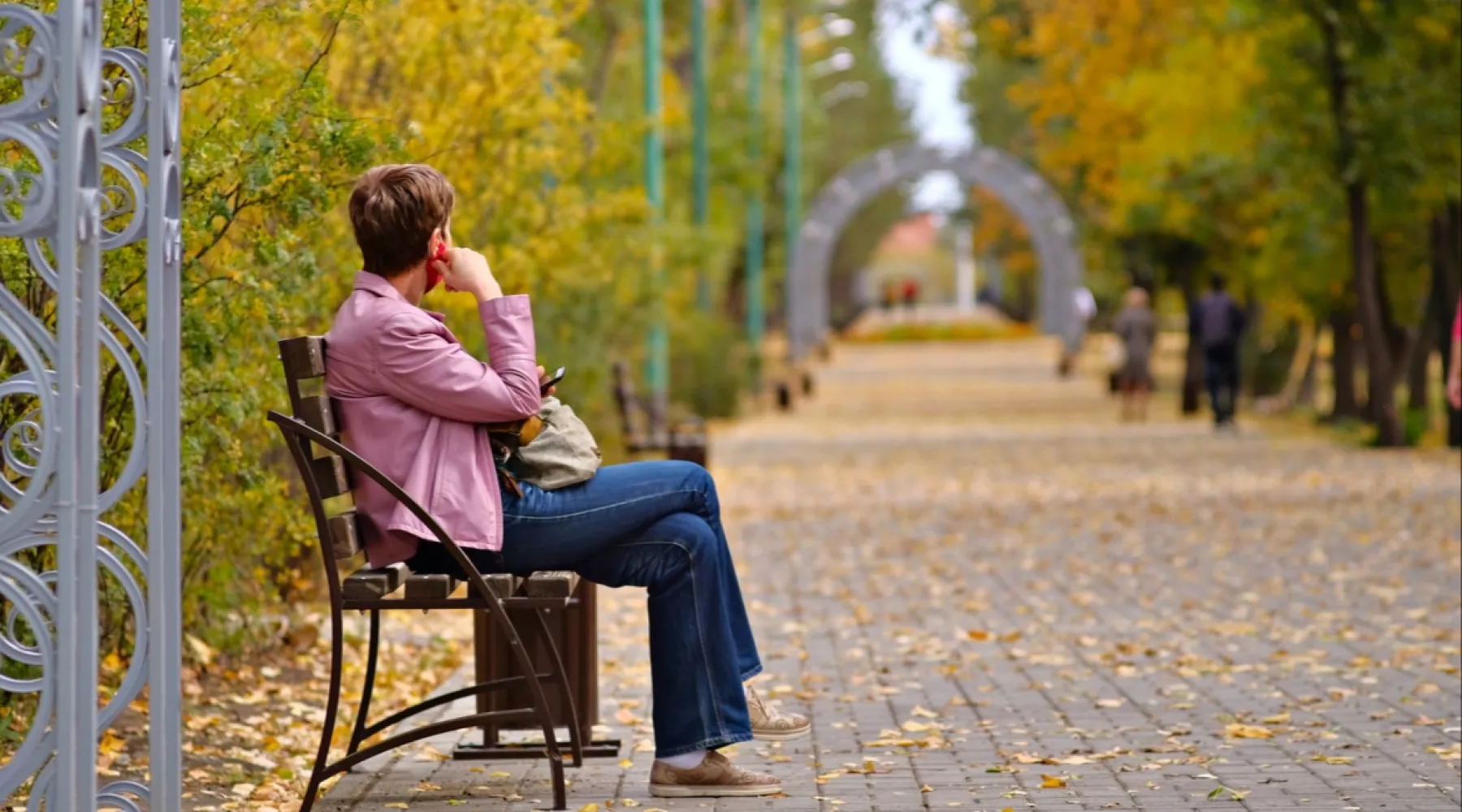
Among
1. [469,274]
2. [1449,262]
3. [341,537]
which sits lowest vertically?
[341,537]

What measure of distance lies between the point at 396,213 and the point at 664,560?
1075 millimetres

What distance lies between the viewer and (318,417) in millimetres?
5656

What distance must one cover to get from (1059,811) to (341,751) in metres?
2.33

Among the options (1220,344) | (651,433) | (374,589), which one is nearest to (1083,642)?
(374,589)

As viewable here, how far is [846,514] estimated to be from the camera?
55.0 ft

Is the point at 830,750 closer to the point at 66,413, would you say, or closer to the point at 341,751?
the point at 341,751

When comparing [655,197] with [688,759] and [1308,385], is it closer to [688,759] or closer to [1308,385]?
[1308,385]

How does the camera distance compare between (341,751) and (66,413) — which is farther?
(341,751)

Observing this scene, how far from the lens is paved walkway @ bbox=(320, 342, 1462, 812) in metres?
6.32

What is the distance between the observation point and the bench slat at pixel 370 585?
5582 mm

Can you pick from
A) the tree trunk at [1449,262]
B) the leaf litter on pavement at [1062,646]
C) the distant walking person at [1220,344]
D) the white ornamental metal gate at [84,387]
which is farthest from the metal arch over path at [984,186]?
the white ornamental metal gate at [84,387]

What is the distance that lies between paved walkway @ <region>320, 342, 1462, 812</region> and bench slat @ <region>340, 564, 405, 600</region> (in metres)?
0.67

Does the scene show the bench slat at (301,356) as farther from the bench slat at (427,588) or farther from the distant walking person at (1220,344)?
the distant walking person at (1220,344)

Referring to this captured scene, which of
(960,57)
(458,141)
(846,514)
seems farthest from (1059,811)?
(960,57)
